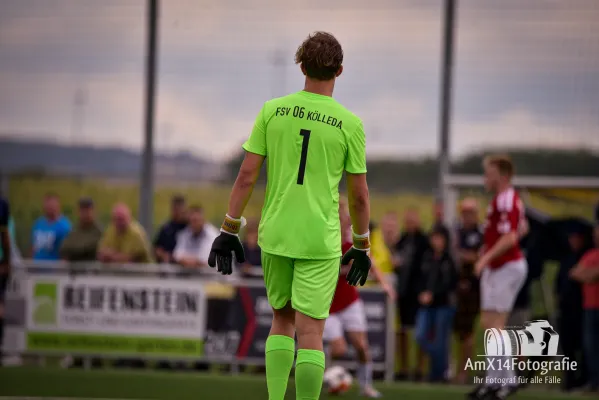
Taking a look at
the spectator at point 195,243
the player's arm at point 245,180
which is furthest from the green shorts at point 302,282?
the spectator at point 195,243

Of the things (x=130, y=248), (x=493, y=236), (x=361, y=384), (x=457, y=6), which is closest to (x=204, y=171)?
(x=130, y=248)

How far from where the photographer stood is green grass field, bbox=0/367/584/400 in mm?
10805

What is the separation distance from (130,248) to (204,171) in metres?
1.63

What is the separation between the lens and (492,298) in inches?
414

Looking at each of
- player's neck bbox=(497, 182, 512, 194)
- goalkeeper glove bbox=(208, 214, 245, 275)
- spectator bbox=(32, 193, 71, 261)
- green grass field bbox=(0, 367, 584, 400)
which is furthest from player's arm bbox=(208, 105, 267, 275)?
spectator bbox=(32, 193, 71, 261)

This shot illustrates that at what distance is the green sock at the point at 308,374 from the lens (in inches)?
271

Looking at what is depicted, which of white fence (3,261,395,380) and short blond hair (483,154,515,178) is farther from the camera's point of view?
white fence (3,261,395,380)

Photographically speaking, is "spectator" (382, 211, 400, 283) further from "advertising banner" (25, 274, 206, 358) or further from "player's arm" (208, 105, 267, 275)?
"player's arm" (208, 105, 267, 275)

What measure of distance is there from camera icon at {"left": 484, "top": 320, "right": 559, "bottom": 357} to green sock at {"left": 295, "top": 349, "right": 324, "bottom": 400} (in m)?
3.79

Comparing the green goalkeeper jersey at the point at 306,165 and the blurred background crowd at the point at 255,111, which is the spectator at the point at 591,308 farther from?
the green goalkeeper jersey at the point at 306,165

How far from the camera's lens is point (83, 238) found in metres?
14.8

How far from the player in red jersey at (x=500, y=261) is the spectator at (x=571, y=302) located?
329 cm

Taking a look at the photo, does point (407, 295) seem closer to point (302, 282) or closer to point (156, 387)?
point (156, 387)

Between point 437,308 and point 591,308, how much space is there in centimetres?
181
